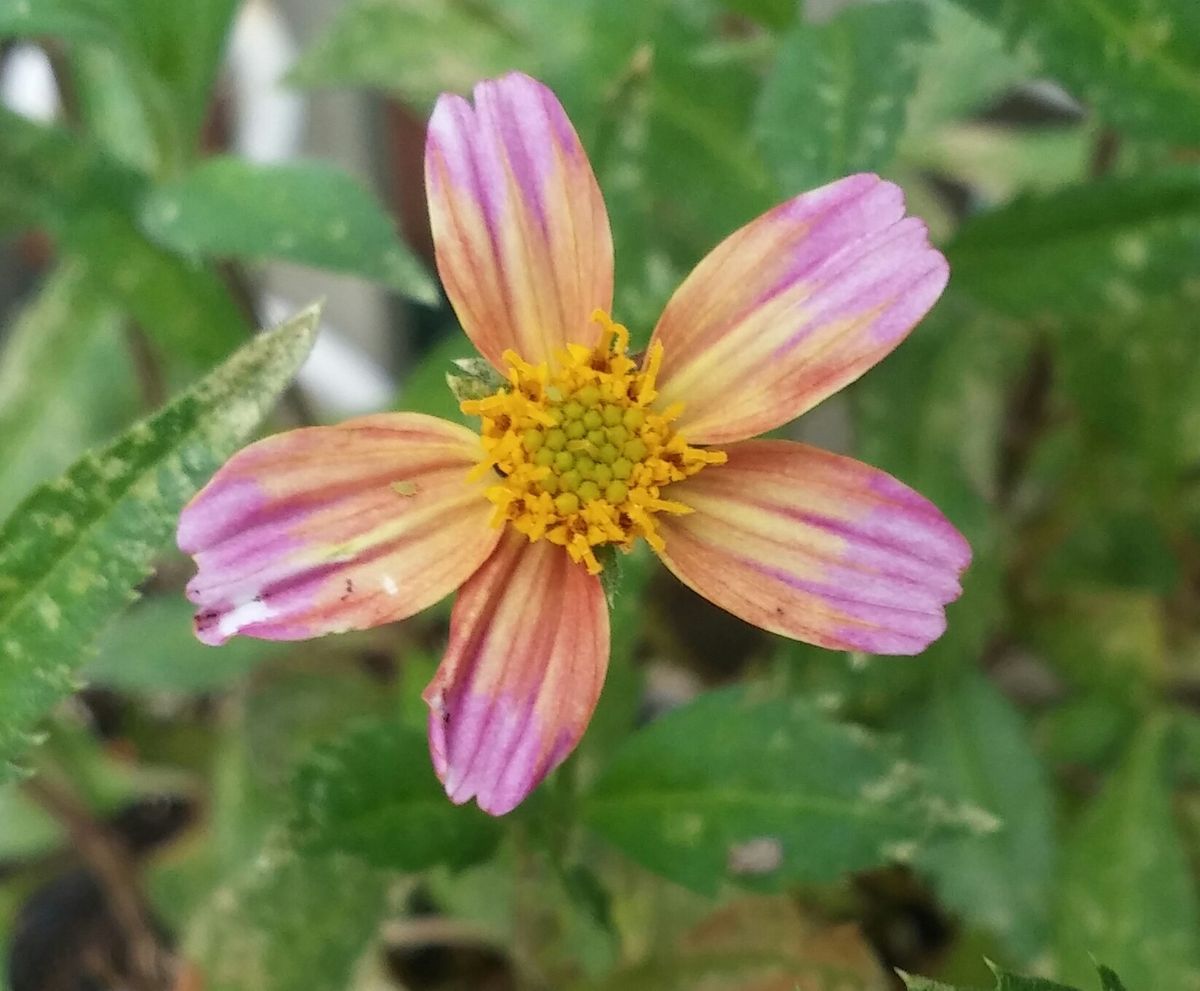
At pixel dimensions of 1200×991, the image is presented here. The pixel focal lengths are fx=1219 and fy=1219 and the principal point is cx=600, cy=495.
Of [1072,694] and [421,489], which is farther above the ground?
[421,489]

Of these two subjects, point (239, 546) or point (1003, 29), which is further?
point (1003, 29)

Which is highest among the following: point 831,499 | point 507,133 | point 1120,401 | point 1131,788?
point 507,133

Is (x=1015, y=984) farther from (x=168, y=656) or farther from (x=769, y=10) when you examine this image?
(x=168, y=656)

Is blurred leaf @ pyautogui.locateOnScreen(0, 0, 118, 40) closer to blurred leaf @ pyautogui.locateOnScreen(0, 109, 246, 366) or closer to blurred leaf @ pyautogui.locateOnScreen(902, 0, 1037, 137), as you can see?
blurred leaf @ pyautogui.locateOnScreen(0, 109, 246, 366)

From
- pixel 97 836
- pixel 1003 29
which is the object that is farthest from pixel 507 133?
pixel 97 836

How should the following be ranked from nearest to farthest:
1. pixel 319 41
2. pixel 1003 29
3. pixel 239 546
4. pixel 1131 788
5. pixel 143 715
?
pixel 239 546 → pixel 1003 29 → pixel 1131 788 → pixel 319 41 → pixel 143 715

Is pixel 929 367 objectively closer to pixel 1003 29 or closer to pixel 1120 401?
pixel 1120 401

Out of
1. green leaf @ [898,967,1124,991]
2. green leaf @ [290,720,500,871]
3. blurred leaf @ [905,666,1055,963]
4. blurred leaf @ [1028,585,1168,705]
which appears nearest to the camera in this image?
green leaf @ [898,967,1124,991]

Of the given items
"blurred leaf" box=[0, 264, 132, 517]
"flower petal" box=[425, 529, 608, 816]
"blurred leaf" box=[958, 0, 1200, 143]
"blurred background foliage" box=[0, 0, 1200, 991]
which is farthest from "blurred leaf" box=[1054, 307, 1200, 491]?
"blurred leaf" box=[0, 264, 132, 517]
